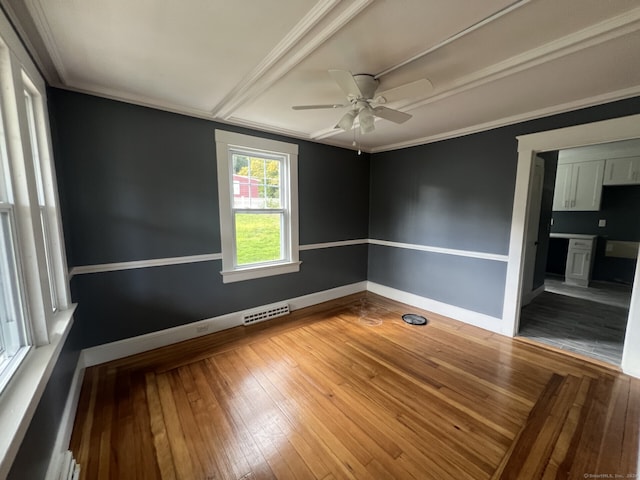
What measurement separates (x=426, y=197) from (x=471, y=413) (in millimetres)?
2599

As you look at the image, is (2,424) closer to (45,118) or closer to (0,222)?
(0,222)

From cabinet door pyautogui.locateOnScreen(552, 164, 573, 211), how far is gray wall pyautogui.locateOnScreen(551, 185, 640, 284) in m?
0.43

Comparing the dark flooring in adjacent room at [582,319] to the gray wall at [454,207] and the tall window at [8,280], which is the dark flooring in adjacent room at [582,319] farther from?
the tall window at [8,280]

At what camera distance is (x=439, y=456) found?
1.54m

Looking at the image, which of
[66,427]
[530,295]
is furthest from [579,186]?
[66,427]

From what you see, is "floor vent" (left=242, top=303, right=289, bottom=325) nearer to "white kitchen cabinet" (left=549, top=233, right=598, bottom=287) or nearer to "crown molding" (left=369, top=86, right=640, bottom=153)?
"crown molding" (left=369, top=86, right=640, bottom=153)

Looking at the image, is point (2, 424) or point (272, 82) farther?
point (272, 82)

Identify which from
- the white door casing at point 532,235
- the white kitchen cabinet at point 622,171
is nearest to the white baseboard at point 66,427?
the white door casing at point 532,235

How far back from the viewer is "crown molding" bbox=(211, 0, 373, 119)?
1.31 m

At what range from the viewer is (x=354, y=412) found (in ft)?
6.13

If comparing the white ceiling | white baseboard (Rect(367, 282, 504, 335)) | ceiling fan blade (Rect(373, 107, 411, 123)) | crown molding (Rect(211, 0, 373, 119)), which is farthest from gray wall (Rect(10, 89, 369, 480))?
white baseboard (Rect(367, 282, 504, 335))

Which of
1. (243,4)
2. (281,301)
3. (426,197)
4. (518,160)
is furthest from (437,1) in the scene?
(281,301)

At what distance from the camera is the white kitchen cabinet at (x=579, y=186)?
4.79m

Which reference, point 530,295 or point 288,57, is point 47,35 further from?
point 530,295
